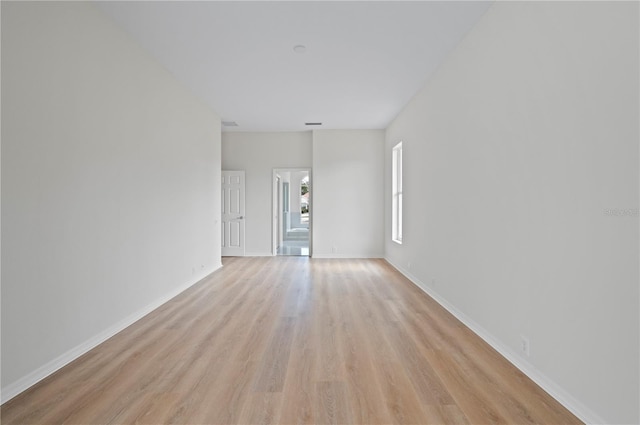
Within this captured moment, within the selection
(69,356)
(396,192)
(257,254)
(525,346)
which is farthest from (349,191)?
(69,356)

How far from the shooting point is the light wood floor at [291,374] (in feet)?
5.79

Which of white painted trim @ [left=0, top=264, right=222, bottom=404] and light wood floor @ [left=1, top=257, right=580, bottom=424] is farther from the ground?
white painted trim @ [left=0, top=264, right=222, bottom=404]

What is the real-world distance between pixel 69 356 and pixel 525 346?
3.29 meters

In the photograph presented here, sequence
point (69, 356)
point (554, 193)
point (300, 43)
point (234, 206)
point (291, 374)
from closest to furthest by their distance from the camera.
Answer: point (554, 193) → point (291, 374) → point (69, 356) → point (300, 43) → point (234, 206)

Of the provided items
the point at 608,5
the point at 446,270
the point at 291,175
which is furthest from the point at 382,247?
the point at 291,175

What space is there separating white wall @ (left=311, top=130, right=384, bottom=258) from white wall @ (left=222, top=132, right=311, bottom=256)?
59 centimetres

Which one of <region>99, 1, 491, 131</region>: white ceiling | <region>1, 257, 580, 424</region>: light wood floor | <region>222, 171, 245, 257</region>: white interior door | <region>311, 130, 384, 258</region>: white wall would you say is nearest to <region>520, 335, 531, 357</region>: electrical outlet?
<region>1, 257, 580, 424</region>: light wood floor

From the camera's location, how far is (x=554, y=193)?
1.94m

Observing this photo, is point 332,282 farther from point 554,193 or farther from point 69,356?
point 554,193

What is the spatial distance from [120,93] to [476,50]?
11.0 feet

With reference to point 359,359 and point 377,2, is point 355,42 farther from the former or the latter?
point 359,359

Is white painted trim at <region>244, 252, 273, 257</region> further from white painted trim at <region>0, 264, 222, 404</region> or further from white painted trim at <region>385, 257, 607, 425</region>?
white painted trim at <region>385, 257, 607, 425</region>

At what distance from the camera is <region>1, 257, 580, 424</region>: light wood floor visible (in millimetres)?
1764

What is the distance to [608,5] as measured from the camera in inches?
62.0
